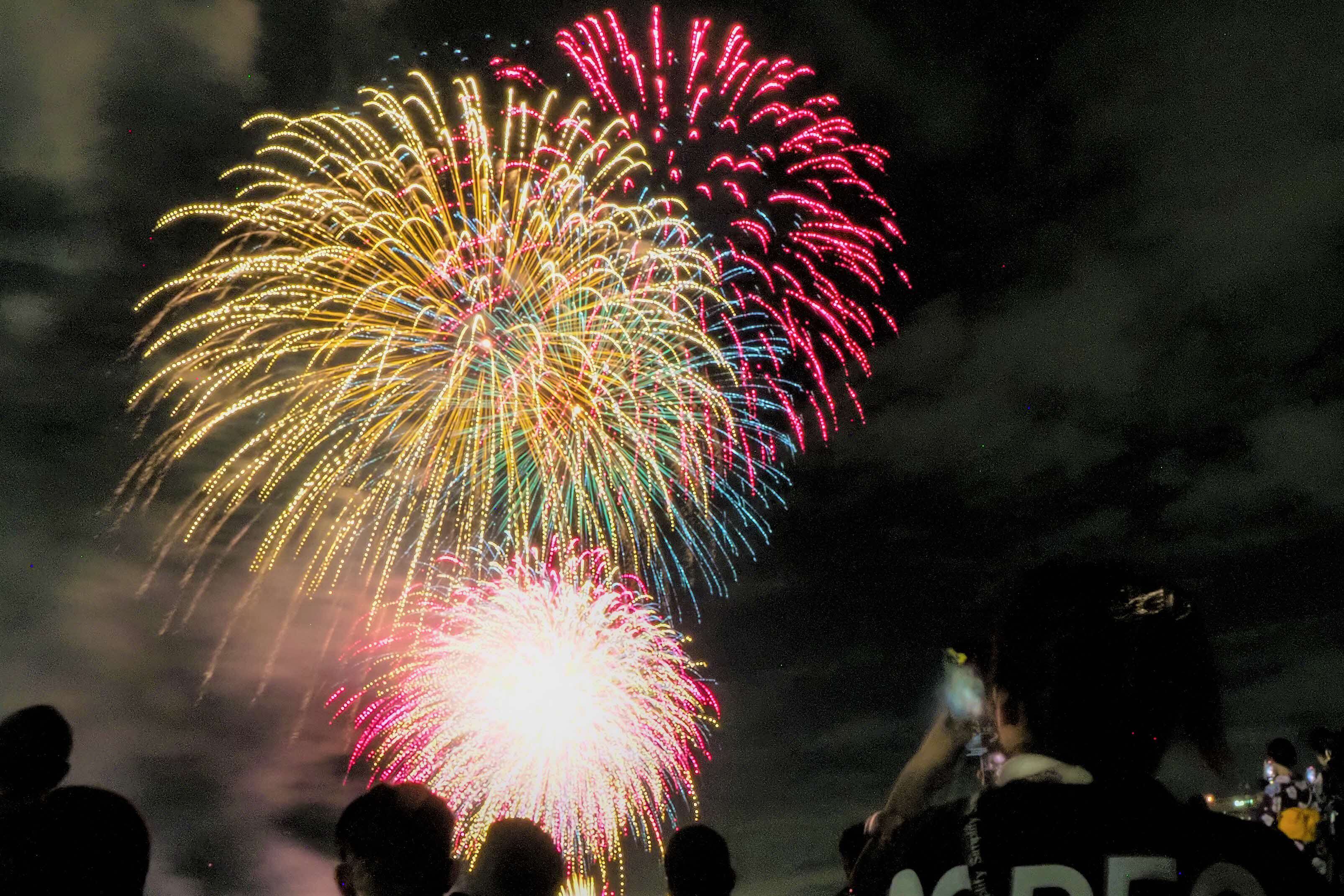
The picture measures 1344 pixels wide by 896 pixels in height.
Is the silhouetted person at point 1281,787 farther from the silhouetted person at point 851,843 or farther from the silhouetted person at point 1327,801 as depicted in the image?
the silhouetted person at point 851,843

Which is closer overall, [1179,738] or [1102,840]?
[1102,840]

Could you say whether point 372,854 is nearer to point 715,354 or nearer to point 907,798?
point 907,798

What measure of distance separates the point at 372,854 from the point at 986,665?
129 inches

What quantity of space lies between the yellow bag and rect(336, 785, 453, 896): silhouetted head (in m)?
10.4

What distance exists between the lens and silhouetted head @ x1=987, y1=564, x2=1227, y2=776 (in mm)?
2846

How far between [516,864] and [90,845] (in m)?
2.14

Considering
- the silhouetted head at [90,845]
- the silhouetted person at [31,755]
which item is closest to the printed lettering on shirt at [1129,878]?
the silhouetted head at [90,845]

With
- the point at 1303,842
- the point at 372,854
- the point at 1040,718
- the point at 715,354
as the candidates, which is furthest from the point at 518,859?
the point at 715,354

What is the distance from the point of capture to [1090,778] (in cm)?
276

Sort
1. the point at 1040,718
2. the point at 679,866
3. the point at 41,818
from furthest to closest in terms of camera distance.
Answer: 1. the point at 679,866
2. the point at 41,818
3. the point at 1040,718

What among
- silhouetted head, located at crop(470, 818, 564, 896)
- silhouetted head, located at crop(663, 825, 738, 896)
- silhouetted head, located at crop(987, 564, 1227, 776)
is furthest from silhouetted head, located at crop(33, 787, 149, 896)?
silhouetted head, located at crop(987, 564, 1227, 776)

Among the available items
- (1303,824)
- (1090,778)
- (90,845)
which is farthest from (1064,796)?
(1303,824)

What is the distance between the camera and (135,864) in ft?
13.3

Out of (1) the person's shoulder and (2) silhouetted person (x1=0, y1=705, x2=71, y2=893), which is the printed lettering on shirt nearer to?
(1) the person's shoulder
